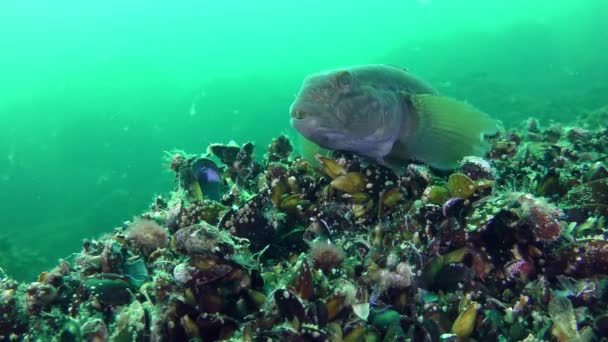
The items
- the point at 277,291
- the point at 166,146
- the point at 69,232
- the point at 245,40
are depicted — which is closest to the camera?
the point at 277,291

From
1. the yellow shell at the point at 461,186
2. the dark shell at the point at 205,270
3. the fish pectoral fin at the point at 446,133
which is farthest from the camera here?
the fish pectoral fin at the point at 446,133

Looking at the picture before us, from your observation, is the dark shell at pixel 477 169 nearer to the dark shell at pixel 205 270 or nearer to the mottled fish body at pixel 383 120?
the mottled fish body at pixel 383 120

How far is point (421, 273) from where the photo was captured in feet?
8.46

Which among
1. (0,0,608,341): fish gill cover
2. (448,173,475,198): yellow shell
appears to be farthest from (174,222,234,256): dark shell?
(448,173,475,198): yellow shell

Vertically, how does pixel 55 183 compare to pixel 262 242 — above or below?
above

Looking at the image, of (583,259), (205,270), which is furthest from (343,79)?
(583,259)

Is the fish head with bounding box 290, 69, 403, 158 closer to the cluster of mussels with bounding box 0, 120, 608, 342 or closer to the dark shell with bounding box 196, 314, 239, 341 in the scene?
the cluster of mussels with bounding box 0, 120, 608, 342

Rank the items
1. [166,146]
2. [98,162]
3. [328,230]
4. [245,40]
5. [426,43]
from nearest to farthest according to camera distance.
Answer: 1. [328,230]
2. [98,162]
3. [166,146]
4. [426,43]
5. [245,40]

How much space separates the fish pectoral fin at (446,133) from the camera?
3.86 metres

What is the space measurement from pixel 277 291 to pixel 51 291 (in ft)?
6.05

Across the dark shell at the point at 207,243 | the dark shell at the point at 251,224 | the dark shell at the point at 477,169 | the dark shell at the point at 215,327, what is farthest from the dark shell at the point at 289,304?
the dark shell at the point at 477,169

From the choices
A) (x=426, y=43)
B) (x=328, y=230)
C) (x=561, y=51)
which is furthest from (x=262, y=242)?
(x=426, y=43)

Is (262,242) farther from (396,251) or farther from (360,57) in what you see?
(360,57)

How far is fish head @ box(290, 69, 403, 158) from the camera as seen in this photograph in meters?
3.53
